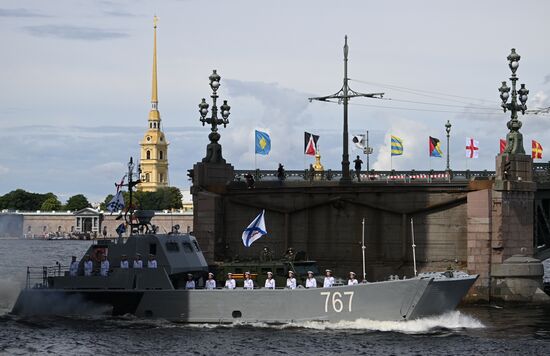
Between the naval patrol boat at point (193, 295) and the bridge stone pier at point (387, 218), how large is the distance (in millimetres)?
11882

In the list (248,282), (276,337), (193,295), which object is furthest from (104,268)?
(276,337)

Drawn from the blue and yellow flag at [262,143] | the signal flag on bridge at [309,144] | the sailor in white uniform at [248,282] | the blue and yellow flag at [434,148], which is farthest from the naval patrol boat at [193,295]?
the blue and yellow flag at [434,148]

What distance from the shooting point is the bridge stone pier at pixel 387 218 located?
6334cm

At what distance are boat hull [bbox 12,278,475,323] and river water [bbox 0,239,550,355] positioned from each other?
42 cm

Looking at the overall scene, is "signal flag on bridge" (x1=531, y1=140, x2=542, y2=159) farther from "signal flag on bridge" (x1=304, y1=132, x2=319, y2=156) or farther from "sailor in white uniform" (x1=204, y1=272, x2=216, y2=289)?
"sailor in white uniform" (x1=204, y1=272, x2=216, y2=289)

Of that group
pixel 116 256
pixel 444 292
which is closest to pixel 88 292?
pixel 116 256

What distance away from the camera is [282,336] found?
1944 inches

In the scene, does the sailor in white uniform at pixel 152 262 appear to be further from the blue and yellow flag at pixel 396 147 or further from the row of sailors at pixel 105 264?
the blue and yellow flag at pixel 396 147

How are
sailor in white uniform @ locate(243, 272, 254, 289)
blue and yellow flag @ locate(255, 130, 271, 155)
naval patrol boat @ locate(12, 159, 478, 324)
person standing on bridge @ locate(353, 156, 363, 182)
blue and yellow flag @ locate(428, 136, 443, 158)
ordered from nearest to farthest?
naval patrol boat @ locate(12, 159, 478, 324), sailor in white uniform @ locate(243, 272, 254, 289), person standing on bridge @ locate(353, 156, 363, 182), blue and yellow flag @ locate(255, 130, 271, 155), blue and yellow flag @ locate(428, 136, 443, 158)

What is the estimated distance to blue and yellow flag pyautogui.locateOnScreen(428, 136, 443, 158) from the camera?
254 feet

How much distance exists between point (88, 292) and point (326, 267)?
18.3m

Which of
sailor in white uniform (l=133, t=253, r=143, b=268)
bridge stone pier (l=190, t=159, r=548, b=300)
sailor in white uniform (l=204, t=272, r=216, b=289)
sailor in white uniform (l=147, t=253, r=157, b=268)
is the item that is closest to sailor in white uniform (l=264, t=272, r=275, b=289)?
sailor in white uniform (l=204, t=272, r=216, b=289)

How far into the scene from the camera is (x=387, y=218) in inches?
2616

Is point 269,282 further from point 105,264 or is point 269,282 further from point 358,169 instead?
point 358,169
